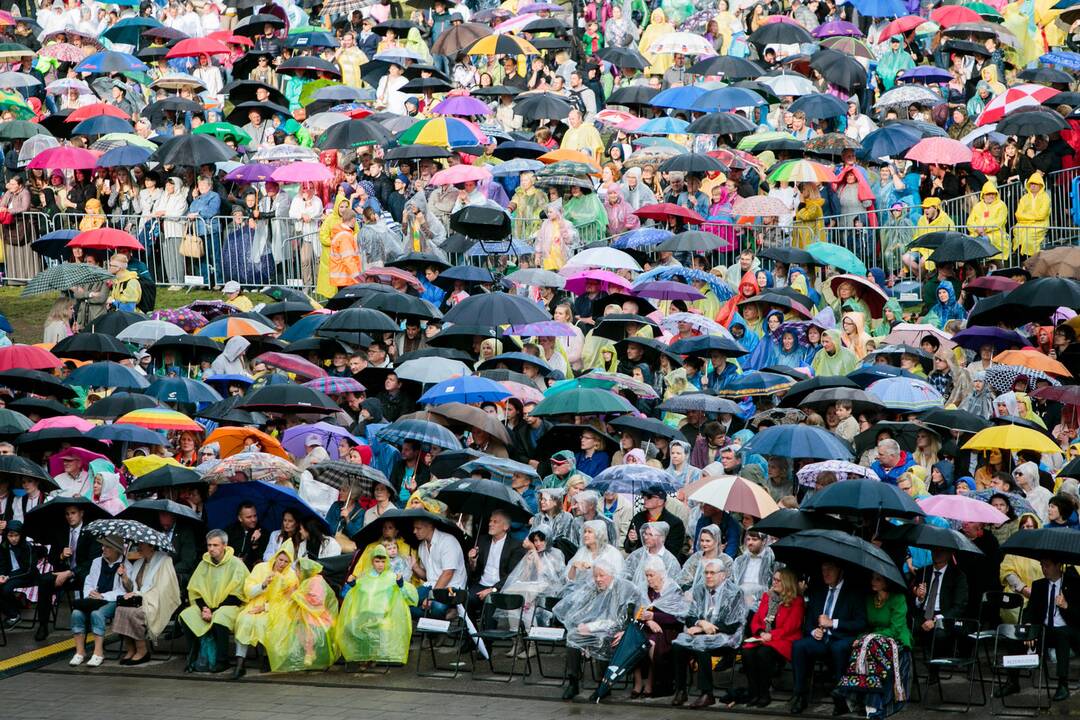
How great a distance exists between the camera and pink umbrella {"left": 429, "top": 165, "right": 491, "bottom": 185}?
24484mm

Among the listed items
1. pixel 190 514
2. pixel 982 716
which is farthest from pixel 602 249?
pixel 982 716

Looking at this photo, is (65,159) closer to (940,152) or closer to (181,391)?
(181,391)

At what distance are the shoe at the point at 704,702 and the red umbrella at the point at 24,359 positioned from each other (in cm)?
867

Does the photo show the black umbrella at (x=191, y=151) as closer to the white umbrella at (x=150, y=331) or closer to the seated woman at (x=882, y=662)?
the white umbrella at (x=150, y=331)

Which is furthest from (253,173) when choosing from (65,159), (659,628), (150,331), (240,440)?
(659,628)

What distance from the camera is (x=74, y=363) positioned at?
2191cm

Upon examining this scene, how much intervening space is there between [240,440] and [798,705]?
6.06 metres

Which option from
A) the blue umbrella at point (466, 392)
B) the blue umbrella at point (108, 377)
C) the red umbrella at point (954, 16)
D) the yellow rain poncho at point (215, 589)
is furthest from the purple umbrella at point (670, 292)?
the red umbrella at point (954, 16)

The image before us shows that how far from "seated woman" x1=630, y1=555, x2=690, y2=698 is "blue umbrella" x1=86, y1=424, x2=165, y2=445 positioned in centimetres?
530

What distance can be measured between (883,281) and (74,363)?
9472 millimetres

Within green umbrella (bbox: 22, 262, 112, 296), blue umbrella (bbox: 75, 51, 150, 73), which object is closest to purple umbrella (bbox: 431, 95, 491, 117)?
blue umbrella (bbox: 75, 51, 150, 73)

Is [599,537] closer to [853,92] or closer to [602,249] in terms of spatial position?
[602,249]

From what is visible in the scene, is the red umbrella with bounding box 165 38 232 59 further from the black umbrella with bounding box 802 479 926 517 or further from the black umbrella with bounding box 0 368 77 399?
the black umbrella with bounding box 802 479 926 517

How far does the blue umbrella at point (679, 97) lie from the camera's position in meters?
27.6
